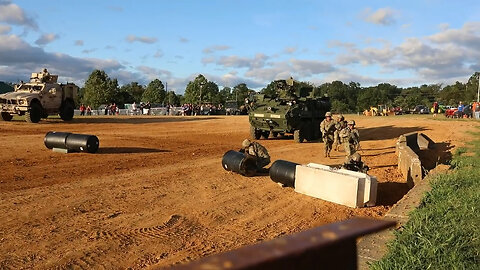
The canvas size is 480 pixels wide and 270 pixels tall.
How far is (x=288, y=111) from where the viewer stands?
17.0m

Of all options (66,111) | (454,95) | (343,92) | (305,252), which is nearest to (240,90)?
(343,92)

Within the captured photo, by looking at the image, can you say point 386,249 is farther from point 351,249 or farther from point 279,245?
point 279,245

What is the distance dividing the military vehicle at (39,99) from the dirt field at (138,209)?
11.2 m

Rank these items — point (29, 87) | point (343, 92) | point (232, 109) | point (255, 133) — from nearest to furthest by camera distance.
Result: point (255, 133) → point (29, 87) → point (232, 109) → point (343, 92)

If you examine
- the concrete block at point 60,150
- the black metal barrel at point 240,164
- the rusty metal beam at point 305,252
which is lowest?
the concrete block at point 60,150

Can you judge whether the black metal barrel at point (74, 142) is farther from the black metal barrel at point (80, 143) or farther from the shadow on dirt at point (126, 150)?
the shadow on dirt at point (126, 150)

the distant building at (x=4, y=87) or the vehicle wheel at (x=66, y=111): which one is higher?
the distant building at (x=4, y=87)

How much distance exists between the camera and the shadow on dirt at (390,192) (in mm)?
7824

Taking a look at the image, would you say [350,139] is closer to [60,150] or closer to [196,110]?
[60,150]

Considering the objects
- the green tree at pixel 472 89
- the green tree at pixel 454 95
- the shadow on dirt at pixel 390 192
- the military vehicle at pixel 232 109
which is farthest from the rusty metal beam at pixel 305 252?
the green tree at pixel 454 95

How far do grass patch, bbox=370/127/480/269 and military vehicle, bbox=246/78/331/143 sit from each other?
10.7 metres

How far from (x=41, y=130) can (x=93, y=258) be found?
17.0 meters

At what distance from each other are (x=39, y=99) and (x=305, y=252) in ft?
81.3

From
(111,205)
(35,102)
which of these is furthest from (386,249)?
(35,102)
